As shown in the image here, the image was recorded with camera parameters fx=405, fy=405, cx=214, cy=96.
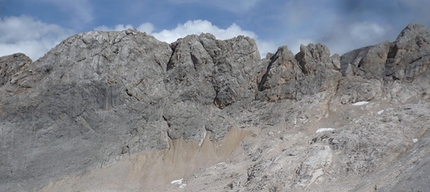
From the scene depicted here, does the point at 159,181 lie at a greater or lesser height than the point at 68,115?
lesser

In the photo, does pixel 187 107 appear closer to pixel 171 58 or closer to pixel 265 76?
pixel 171 58

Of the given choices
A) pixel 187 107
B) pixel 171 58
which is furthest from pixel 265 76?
pixel 171 58

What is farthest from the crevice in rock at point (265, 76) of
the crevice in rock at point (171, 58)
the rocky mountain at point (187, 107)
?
the crevice in rock at point (171, 58)

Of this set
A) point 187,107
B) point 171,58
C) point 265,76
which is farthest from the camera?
point 171,58

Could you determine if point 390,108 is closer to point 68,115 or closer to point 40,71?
point 68,115

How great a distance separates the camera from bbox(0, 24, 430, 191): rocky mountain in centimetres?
3055

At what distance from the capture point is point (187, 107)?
36.2 meters

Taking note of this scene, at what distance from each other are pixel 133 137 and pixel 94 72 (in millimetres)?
6880

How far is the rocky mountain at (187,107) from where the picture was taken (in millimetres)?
30547

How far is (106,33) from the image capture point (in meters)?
37.8

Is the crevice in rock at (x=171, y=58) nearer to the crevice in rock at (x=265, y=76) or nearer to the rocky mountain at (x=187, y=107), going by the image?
the rocky mountain at (x=187, y=107)

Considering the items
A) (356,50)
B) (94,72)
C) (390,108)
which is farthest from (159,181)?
(356,50)

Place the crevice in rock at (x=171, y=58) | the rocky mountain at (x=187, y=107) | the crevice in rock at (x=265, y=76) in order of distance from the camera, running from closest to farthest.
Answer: the rocky mountain at (x=187, y=107) < the crevice in rock at (x=265, y=76) < the crevice in rock at (x=171, y=58)

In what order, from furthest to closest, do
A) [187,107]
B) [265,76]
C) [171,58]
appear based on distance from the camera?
[171,58] → [265,76] → [187,107]
